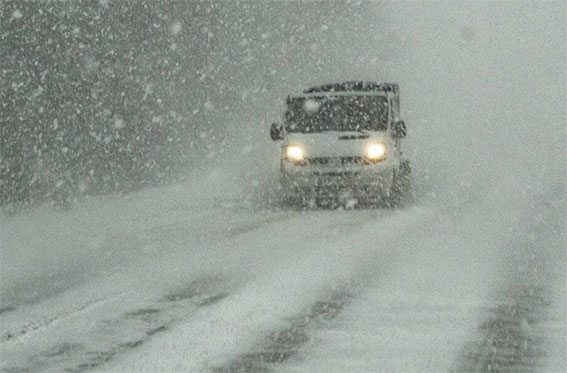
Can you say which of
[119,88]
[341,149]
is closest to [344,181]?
[341,149]

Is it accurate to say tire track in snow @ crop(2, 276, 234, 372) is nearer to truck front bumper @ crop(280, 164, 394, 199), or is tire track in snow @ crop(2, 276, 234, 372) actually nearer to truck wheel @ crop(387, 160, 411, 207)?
truck front bumper @ crop(280, 164, 394, 199)

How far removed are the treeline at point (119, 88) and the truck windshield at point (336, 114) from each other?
3.34 meters

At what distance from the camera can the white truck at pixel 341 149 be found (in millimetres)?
19438

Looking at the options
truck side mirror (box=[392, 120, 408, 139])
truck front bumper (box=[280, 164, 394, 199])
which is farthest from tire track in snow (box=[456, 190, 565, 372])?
truck side mirror (box=[392, 120, 408, 139])

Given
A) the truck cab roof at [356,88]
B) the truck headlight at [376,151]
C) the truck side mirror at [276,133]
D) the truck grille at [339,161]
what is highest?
the truck cab roof at [356,88]

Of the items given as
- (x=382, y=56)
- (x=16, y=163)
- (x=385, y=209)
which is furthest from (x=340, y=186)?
(x=382, y=56)

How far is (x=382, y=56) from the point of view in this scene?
54.3 meters

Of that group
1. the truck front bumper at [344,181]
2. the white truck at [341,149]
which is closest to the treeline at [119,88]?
the white truck at [341,149]

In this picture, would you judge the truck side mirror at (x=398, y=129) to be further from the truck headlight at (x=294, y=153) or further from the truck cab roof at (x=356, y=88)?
the truck cab roof at (x=356, y=88)

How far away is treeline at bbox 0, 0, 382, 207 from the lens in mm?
17922

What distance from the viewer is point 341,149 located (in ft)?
64.0

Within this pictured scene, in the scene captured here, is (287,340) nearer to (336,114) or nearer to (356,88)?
(336,114)

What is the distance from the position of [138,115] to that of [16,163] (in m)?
5.95

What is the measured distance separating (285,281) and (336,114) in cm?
979
